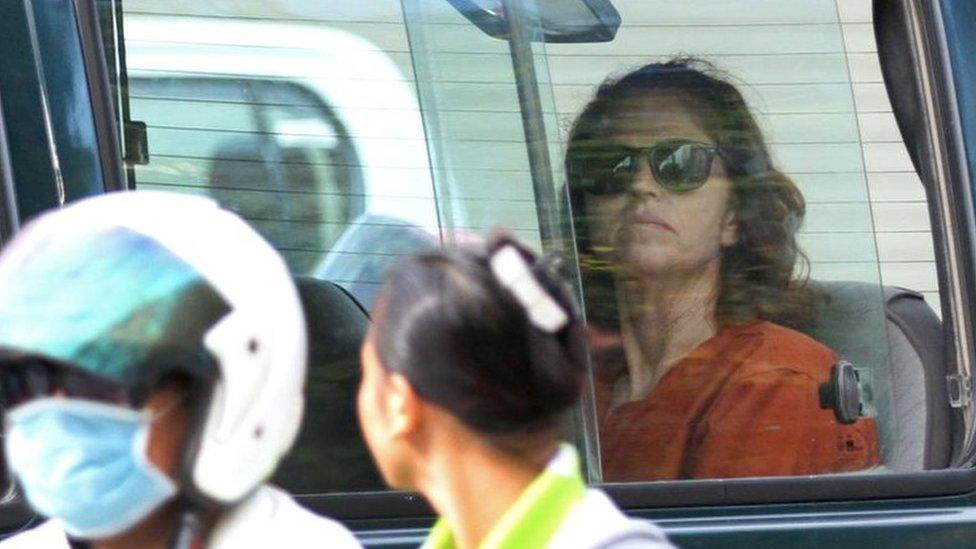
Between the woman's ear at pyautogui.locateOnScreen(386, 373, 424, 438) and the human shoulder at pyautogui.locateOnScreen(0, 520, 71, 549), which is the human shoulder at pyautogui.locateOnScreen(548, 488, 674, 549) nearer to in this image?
the woman's ear at pyautogui.locateOnScreen(386, 373, 424, 438)

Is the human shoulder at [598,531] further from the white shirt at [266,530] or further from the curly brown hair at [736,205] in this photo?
the curly brown hair at [736,205]

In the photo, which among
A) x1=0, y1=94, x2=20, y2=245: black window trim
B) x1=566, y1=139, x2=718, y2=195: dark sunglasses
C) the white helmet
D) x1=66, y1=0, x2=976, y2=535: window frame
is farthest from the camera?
x1=566, y1=139, x2=718, y2=195: dark sunglasses

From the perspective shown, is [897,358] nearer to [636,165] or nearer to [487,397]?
[636,165]

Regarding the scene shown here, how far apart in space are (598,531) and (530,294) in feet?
0.76

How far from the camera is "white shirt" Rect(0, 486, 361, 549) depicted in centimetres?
182

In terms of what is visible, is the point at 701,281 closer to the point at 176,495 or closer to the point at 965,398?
the point at 965,398

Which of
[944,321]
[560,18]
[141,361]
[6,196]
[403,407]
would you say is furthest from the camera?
[944,321]

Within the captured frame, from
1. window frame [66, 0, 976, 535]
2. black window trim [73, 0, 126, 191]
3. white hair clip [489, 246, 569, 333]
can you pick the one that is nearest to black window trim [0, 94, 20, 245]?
black window trim [73, 0, 126, 191]

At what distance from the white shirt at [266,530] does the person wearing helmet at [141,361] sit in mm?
39

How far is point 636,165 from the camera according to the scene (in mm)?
2830

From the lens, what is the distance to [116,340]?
1.68 m

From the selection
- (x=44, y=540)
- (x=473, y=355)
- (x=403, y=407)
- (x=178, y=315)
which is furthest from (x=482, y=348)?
(x=44, y=540)

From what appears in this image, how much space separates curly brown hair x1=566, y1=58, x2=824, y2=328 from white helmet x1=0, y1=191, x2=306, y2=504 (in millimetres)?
1059

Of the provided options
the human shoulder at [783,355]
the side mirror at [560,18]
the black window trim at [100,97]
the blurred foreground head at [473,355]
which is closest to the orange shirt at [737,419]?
the human shoulder at [783,355]
